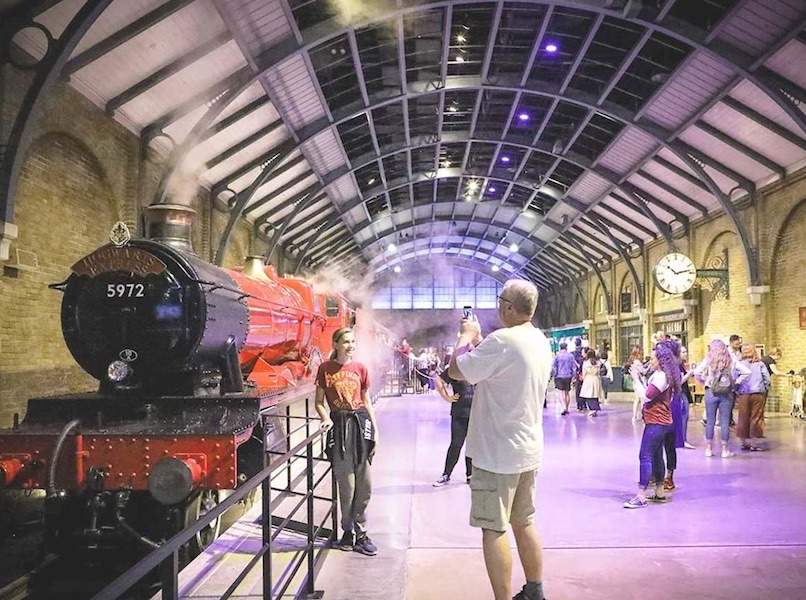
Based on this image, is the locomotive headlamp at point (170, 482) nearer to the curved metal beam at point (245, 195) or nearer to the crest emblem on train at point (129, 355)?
the crest emblem on train at point (129, 355)

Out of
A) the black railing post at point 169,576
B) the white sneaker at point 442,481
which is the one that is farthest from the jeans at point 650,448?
the black railing post at point 169,576

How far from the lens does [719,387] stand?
27.7ft

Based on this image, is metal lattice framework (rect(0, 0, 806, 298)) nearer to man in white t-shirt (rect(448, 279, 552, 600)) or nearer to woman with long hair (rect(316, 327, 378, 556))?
woman with long hair (rect(316, 327, 378, 556))

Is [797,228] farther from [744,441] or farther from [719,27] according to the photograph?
[744,441]

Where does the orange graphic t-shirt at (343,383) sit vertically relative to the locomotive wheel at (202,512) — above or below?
above

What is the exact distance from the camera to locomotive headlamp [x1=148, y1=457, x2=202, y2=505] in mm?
3740

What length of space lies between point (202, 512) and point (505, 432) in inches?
103

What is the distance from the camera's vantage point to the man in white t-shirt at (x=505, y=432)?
10.5 ft

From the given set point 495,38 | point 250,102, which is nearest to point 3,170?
point 250,102

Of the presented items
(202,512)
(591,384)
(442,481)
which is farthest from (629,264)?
(202,512)

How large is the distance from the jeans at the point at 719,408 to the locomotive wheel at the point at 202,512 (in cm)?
630

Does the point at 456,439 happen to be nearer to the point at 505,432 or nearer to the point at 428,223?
the point at 505,432

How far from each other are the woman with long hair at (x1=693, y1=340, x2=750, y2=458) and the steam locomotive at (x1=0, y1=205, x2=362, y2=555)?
5899mm

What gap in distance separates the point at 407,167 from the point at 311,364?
13.6m
